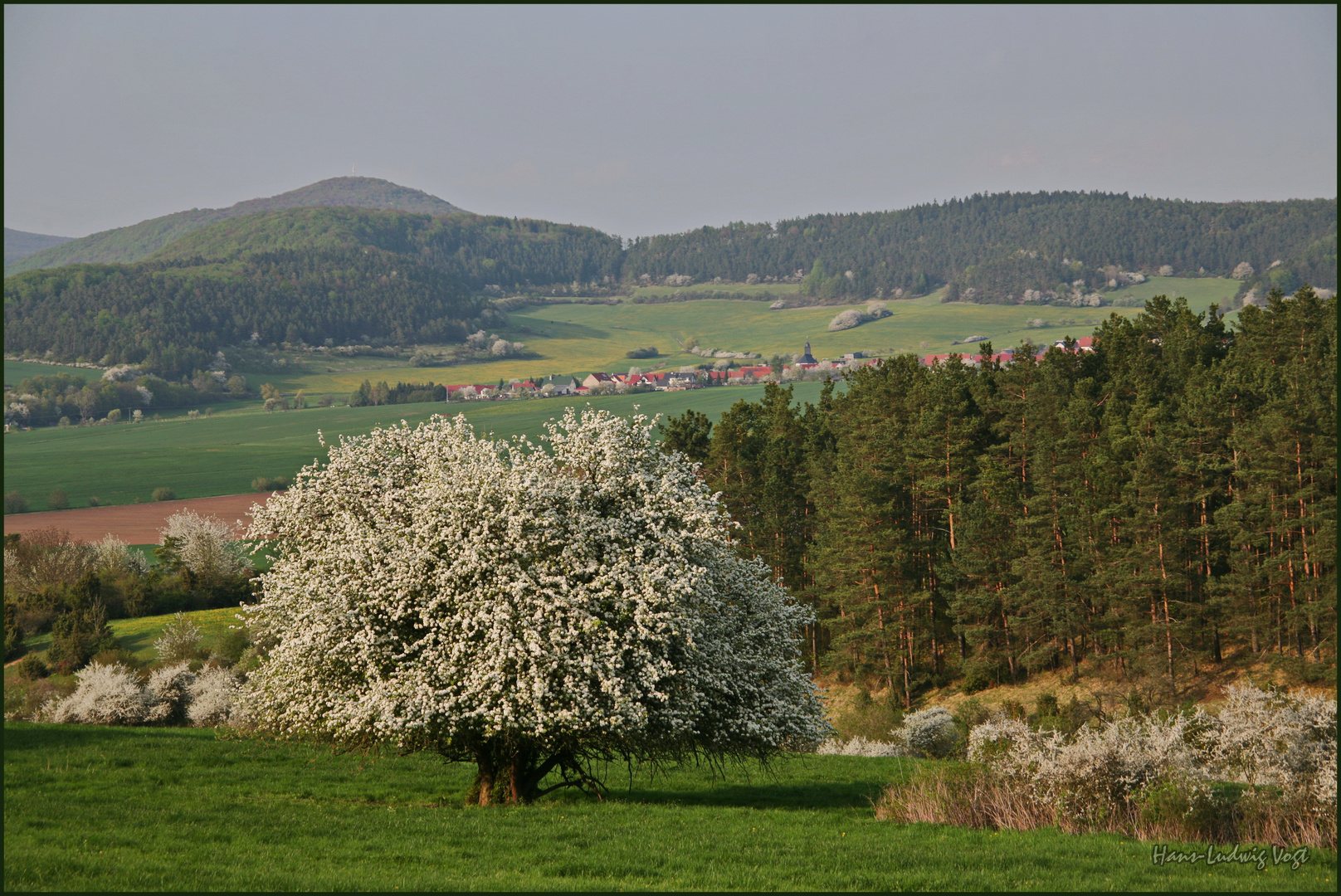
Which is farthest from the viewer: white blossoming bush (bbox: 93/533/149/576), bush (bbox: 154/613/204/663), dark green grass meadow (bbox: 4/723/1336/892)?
white blossoming bush (bbox: 93/533/149/576)

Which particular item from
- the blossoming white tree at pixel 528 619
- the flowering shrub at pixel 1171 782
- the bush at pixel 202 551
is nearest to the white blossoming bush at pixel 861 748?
the flowering shrub at pixel 1171 782

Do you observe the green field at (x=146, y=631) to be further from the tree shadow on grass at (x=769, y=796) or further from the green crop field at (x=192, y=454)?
the green crop field at (x=192, y=454)

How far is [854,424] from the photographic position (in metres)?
75.1

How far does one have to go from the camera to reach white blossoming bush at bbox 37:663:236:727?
44125mm

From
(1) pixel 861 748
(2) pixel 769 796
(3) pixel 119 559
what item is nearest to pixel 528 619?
(2) pixel 769 796

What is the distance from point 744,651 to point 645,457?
209 inches

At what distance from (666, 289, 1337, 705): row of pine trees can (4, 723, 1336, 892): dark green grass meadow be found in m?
37.8

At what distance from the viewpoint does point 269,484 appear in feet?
483

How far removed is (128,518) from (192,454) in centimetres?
5066

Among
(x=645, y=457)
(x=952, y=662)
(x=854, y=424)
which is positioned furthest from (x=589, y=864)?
(x=854, y=424)

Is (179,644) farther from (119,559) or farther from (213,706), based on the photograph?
(119,559)

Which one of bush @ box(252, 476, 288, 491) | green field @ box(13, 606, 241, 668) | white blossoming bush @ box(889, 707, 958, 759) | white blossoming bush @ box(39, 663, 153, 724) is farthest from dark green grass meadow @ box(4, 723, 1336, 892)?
bush @ box(252, 476, 288, 491)

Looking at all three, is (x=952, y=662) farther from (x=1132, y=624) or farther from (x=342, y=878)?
(x=342, y=878)

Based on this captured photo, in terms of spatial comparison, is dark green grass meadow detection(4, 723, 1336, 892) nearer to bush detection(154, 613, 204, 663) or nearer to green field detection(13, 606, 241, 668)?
bush detection(154, 613, 204, 663)
